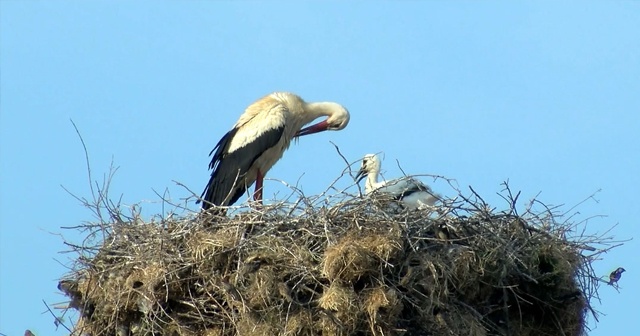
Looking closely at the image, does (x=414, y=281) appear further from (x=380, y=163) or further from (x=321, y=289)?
(x=380, y=163)

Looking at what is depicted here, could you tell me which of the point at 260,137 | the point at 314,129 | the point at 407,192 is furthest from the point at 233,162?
the point at 407,192

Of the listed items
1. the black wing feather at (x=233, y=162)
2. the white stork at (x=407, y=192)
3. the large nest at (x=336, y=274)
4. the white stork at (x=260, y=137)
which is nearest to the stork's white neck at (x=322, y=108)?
the white stork at (x=260, y=137)

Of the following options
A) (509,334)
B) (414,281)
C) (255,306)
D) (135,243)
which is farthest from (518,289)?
(135,243)

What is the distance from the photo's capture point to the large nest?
820cm

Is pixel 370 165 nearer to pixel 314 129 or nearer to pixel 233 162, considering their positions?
pixel 314 129

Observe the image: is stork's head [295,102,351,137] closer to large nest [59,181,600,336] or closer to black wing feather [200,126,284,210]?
black wing feather [200,126,284,210]

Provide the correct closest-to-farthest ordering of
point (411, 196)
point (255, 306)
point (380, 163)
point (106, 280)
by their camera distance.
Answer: point (255, 306) < point (106, 280) < point (411, 196) < point (380, 163)

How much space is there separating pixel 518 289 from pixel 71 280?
9.88ft

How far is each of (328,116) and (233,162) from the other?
103cm

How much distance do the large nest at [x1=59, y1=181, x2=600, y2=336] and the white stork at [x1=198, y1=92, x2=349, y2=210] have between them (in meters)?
1.99

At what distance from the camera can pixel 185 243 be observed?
869cm

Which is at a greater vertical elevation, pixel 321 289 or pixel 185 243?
pixel 185 243

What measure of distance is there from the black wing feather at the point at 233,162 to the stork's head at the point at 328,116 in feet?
1.47

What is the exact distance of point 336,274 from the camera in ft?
26.7
